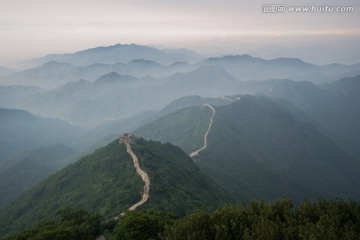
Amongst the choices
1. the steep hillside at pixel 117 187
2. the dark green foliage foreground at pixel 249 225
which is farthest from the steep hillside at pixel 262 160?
the dark green foliage foreground at pixel 249 225

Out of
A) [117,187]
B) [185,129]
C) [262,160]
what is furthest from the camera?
[185,129]

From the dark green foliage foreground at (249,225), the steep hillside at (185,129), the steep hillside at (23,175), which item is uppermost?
the dark green foliage foreground at (249,225)

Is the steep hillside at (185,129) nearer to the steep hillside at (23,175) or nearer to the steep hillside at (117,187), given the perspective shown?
the steep hillside at (117,187)

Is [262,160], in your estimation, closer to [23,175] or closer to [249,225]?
[23,175]

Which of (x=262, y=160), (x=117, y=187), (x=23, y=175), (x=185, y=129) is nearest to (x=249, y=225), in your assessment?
(x=117, y=187)

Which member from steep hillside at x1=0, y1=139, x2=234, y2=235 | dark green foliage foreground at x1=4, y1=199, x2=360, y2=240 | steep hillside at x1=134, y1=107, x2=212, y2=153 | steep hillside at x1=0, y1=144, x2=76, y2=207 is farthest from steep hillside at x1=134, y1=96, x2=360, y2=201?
dark green foliage foreground at x1=4, y1=199, x2=360, y2=240

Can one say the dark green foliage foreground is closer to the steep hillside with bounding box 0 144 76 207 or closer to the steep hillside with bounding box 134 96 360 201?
the steep hillside with bounding box 134 96 360 201
